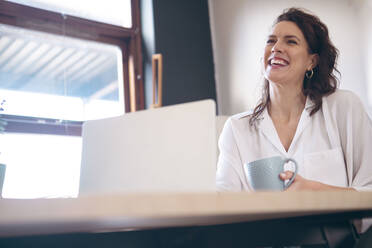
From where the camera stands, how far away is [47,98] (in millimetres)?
2637

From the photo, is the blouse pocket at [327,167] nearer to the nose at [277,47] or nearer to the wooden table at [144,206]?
the nose at [277,47]

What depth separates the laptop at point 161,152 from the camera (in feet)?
2.78

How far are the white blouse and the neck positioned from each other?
74mm

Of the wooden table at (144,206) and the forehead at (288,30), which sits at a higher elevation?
the forehead at (288,30)

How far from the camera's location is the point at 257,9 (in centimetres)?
300

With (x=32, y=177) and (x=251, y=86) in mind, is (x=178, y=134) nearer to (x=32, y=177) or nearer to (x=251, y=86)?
(x=32, y=177)

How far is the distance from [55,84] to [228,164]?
1.53 metres

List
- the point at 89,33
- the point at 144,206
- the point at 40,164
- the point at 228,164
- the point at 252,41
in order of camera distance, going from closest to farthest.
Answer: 1. the point at 144,206
2. the point at 228,164
3. the point at 40,164
4. the point at 89,33
5. the point at 252,41

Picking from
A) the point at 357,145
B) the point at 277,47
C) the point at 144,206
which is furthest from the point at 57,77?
the point at 144,206

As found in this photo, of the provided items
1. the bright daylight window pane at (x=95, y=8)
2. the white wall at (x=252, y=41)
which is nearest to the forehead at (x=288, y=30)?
the white wall at (x=252, y=41)

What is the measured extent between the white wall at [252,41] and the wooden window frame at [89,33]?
0.61 m

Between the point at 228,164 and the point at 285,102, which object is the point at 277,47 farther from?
the point at 228,164

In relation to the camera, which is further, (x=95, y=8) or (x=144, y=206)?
(x=95, y=8)

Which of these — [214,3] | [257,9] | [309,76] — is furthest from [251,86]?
[309,76]
